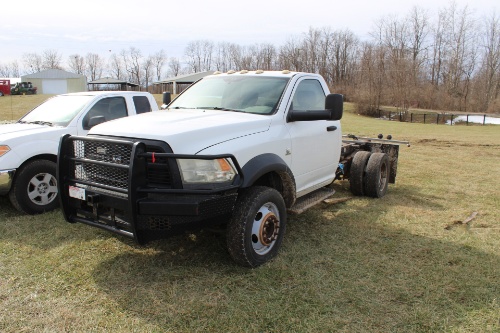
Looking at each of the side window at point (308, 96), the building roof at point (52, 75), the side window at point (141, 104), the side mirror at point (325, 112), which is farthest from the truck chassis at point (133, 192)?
the building roof at point (52, 75)

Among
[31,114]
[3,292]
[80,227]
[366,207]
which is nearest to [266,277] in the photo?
[3,292]

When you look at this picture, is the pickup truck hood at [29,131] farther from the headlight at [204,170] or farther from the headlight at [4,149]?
the headlight at [204,170]

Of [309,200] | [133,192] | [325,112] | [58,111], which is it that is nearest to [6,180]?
[58,111]

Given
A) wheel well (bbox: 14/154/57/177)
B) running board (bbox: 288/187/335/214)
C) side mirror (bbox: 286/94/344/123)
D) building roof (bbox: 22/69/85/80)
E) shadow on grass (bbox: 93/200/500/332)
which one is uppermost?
building roof (bbox: 22/69/85/80)

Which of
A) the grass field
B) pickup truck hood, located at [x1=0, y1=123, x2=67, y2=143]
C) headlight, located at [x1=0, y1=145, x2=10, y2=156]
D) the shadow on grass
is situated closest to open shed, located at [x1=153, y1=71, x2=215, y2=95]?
pickup truck hood, located at [x1=0, y1=123, x2=67, y2=143]

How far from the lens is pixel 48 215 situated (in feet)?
19.3

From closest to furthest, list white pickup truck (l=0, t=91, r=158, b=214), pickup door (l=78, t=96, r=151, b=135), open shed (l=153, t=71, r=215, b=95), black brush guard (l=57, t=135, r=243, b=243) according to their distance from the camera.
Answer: black brush guard (l=57, t=135, r=243, b=243) < white pickup truck (l=0, t=91, r=158, b=214) < pickup door (l=78, t=96, r=151, b=135) < open shed (l=153, t=71, r=215, b=95)

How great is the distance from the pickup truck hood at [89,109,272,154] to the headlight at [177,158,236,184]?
0.11 meters

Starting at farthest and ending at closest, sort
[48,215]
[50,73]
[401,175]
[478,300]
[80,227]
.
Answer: [50,73]
[401,175]
[48,215]
[80,227]
[478,300]

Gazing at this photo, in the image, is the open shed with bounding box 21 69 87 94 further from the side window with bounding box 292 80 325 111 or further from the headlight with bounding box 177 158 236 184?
the headlight with bounding box 177 158 236 184

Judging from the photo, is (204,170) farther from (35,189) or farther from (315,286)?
(35,189)

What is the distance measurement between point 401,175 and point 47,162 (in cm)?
750

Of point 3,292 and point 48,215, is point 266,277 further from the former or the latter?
point 48,215

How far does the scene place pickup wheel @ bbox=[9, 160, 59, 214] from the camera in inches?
228
